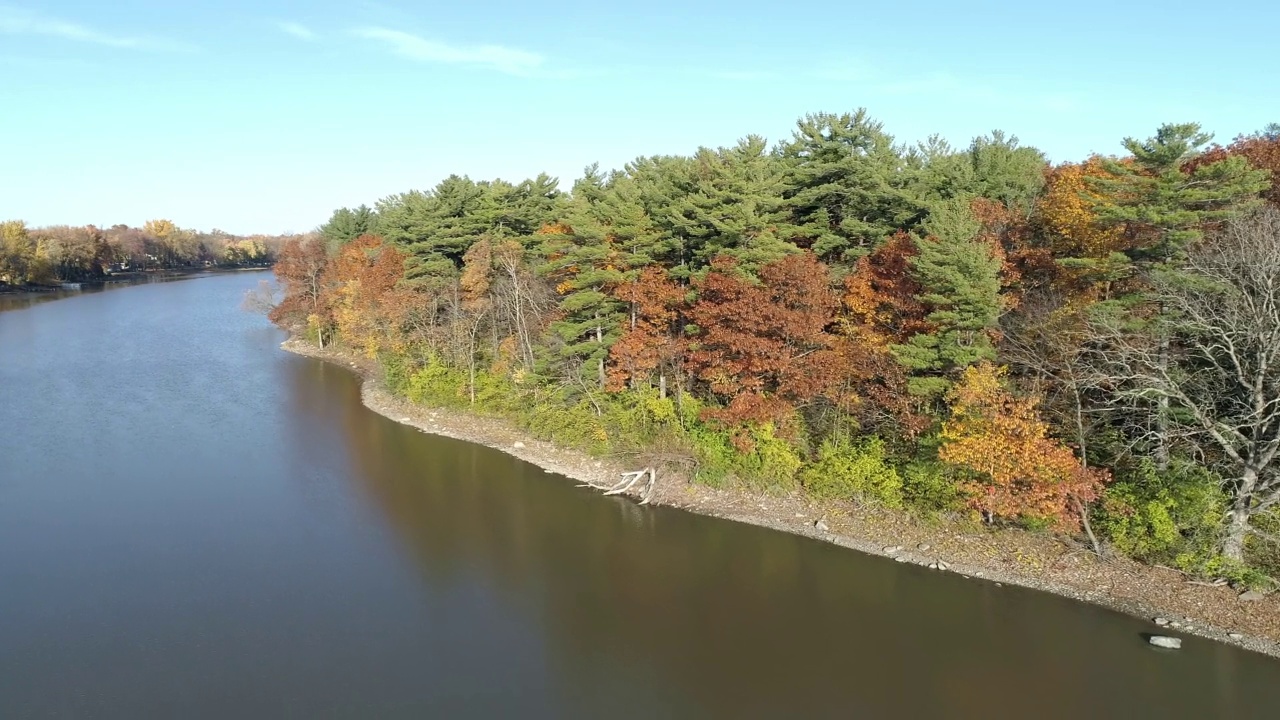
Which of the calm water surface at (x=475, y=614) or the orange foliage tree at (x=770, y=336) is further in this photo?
the orange foliage tree at (x=770, y=336)

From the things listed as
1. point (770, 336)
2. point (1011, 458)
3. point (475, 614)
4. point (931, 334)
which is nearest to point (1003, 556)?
point (1011, 458)

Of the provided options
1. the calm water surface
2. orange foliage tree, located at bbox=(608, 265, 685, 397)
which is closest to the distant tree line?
the calm water surface

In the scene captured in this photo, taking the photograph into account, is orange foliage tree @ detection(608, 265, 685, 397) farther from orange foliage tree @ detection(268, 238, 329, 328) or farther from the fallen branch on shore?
orange foliage tree @ detection(268, 238, 329, 328)

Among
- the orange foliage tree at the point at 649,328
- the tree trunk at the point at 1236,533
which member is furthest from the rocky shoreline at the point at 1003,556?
the orange foliage tree at the point at 649,328

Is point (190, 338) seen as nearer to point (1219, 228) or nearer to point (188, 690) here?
point (188, 690)

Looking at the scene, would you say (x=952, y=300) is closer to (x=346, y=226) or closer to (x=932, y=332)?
(x=932, y=332)

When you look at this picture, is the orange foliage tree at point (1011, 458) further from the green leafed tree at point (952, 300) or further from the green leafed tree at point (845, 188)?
the green leafed tree at point (845, 188)
